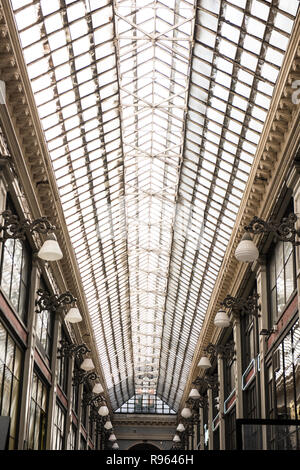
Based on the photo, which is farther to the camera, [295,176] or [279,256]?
[279,256]

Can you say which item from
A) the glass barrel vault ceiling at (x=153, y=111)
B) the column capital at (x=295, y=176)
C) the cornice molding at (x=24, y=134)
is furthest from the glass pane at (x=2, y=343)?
the column capital at (x=295, y=176)

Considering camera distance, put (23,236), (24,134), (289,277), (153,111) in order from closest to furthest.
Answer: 1. (23,236)
2. (24,134)
3. (289,277)
4. (153,111)

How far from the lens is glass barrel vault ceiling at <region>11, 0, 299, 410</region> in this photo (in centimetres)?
1973

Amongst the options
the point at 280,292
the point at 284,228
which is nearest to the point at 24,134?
the point at 284,228

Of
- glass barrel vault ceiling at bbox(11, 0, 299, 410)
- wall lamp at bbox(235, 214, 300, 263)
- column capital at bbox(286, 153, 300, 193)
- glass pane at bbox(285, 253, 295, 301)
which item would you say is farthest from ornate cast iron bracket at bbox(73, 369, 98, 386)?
wall lamp at bbox(235, 214, 300, 263)

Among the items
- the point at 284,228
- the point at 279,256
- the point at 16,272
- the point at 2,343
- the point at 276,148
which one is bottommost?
the point at 2,343

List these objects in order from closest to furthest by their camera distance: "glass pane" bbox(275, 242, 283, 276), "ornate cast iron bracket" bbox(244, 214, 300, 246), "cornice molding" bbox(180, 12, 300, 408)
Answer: "cornice molding" bbox(180, 12, 300, 408)
"ornate cast iron bracket" bbox(244, 214, 300, 246)
"glass pane" bbox(275, 242, 283, 276)

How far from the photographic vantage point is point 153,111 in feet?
87.0

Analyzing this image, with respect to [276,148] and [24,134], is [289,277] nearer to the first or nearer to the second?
[276,148]

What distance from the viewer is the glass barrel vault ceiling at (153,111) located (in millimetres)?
19734

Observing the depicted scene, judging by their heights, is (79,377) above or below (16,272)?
above

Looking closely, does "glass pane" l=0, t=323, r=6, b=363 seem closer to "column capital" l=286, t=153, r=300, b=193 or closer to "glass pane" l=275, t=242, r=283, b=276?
"glass pane" l=275, t=242, r=283, b=276

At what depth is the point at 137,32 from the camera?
22.2m

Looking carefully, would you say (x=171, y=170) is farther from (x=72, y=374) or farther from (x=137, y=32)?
(x=72, y=374)
